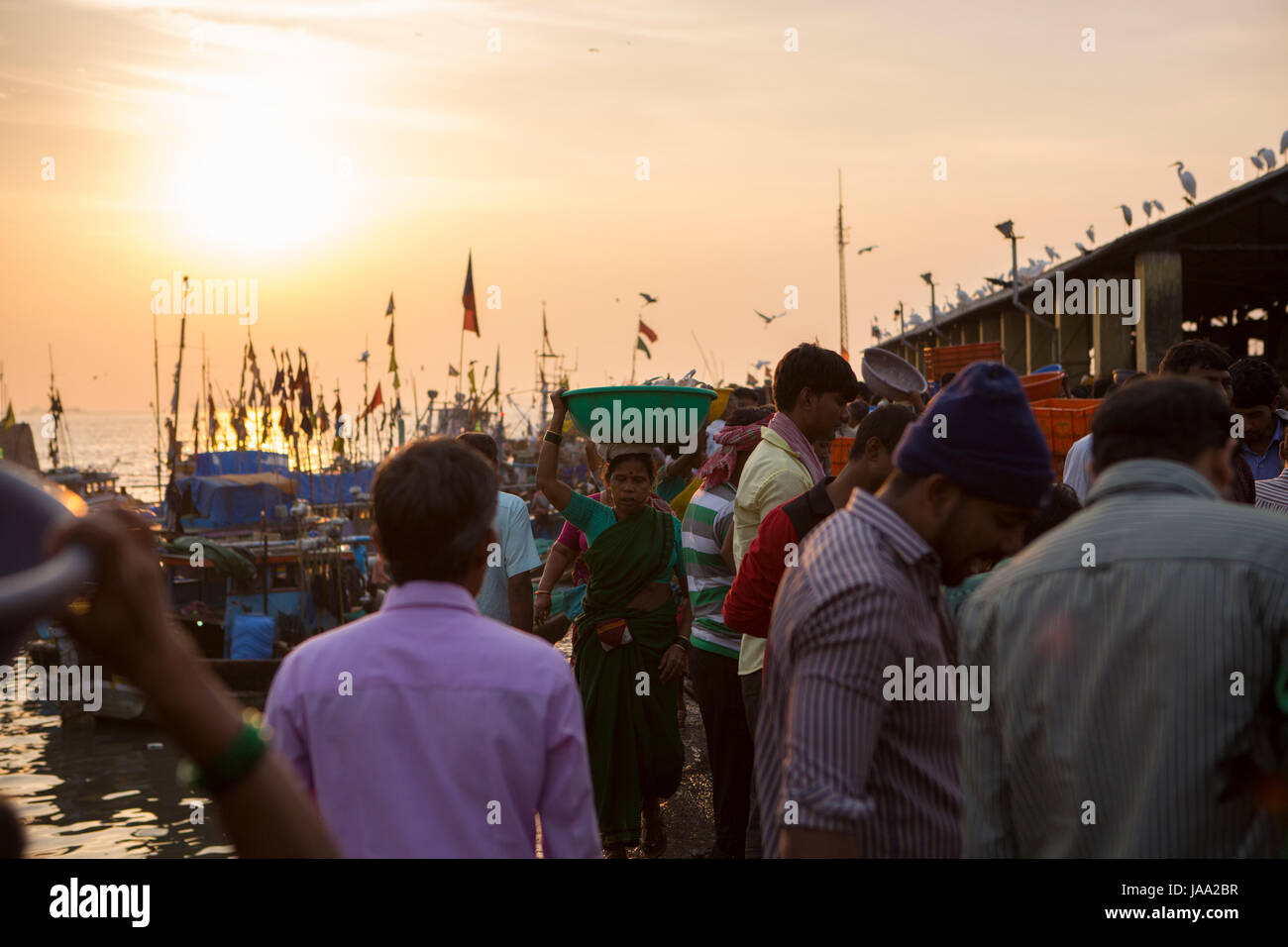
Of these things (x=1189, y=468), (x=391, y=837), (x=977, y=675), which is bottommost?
(x=391, y=837)

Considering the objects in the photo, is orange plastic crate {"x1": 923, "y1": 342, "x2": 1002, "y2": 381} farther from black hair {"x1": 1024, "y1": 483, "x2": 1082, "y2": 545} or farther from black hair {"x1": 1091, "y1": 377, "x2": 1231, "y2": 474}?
black hair {"x1": 1091, "y1": 377, "x2": 1231, "y2": 474}

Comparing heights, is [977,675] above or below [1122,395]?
below

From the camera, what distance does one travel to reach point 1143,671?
2.10m

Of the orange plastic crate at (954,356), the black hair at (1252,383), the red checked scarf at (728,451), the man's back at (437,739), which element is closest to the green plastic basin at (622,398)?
the red checked scarf at (728,451)

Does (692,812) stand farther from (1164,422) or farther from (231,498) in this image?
(231,498)

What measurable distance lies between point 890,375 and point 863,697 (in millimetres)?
5609

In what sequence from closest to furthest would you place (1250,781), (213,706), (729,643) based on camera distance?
(213,706)
(1250,781)
(729,643)

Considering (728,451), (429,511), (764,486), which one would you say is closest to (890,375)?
(728,451)

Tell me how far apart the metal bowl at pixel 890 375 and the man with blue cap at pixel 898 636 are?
199 inches

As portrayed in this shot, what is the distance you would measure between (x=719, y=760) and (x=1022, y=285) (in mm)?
17633

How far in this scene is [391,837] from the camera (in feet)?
7.29

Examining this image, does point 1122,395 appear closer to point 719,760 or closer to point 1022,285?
point 719,760

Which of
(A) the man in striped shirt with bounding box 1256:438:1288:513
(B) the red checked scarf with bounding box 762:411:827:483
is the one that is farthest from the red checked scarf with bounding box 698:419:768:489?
(A) the man in striped shirt with bounding box 1256:438:1288:513
